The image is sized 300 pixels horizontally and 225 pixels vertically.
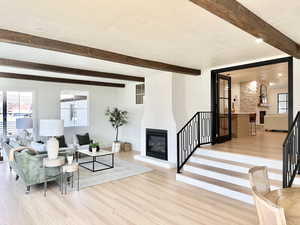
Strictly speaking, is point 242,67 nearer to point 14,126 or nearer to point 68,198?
point 68,198

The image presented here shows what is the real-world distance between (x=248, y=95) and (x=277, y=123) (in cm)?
194

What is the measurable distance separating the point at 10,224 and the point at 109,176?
230 centimetres

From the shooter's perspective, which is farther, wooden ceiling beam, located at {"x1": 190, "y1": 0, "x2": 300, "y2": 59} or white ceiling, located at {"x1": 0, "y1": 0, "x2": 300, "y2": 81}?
white ceiling, located at {"x1": 0, "y1": 0, "x2": 300, "y2": 81}

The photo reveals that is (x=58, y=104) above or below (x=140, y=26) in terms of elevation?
below

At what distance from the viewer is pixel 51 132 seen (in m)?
4.17

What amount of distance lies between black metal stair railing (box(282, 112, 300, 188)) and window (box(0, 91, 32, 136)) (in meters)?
7.44

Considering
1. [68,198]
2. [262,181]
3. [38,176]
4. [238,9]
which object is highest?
[238,9]

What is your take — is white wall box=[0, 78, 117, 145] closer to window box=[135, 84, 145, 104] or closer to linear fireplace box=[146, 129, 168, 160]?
window box=[135, 84, 145, 104]

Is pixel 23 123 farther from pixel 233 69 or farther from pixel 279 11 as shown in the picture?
pixel 279 11

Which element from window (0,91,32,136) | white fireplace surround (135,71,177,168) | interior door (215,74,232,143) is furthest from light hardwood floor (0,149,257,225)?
window (0,91,32,136)

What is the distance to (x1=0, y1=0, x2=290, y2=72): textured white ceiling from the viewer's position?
2.17m

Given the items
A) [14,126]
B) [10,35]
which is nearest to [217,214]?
[10,35]

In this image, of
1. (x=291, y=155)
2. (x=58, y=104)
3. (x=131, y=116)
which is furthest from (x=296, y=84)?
(x=58, y=104)

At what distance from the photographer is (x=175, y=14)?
2.35 metres
